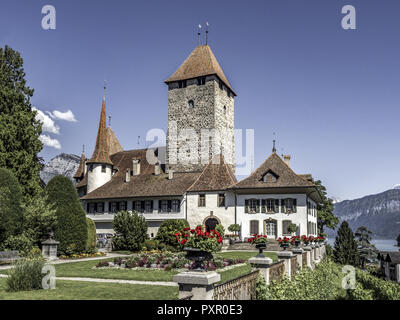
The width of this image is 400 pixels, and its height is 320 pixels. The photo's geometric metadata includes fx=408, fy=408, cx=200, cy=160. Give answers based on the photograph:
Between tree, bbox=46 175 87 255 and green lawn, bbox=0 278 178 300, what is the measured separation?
1241 centimetres

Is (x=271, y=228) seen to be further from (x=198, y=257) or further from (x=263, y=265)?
(x=198, y=257)

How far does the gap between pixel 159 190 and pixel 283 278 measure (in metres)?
30.4

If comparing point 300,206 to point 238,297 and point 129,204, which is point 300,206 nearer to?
point 129,204

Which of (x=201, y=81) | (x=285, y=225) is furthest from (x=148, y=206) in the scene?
(x=201, y=81)

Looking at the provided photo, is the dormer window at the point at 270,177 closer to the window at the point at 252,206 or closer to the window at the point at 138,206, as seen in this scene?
the window at the point at 252,206

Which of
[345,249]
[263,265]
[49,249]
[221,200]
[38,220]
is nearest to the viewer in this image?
[263,265]

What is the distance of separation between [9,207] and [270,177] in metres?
23.0

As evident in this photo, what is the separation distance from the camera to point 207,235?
10.2m

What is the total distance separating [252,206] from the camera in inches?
1549

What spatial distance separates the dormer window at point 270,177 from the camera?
38594 mm

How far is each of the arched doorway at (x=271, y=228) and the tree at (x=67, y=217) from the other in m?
17.6

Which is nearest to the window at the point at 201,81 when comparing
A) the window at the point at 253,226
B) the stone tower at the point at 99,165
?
the stone tower at the point at 99,165

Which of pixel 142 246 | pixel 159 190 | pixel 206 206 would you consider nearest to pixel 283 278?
pixel 142 246
